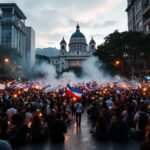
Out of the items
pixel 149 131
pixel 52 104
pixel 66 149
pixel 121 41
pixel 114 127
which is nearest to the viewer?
pixel 149 131

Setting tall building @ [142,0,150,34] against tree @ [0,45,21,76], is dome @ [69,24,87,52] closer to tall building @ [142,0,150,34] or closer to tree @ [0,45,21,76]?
tree @ [0,45,21,76]

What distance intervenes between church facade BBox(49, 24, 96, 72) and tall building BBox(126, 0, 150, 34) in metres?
91.7

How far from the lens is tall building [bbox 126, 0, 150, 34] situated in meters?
59.7

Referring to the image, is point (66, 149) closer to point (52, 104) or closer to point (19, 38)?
point (52, 104)

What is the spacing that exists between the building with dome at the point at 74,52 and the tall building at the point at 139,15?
301 feet

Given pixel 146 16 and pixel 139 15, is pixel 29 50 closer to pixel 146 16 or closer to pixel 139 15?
pixel 139 15

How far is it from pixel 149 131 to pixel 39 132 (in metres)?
5.49

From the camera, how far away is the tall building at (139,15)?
59.7m

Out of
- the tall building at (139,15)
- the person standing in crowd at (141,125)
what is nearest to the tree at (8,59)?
the tall building at (139,15)

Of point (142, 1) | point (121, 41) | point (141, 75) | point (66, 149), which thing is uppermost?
point (142, 1)

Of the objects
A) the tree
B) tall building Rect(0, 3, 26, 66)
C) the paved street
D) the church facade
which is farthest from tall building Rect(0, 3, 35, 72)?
the paved street

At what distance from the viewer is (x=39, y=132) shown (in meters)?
12.3

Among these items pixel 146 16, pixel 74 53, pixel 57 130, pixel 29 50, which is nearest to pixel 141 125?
pixel 57 130

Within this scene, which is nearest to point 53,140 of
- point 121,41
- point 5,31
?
point 121,41
